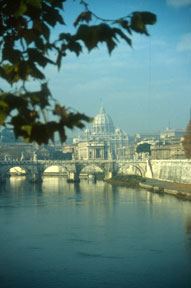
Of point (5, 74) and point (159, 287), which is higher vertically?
point (5, 74)

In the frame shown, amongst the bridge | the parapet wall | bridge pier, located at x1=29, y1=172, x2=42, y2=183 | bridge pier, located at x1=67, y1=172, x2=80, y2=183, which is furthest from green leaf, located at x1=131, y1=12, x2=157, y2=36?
bridge pier, located at x1=67, y1=172, x2=80, y2=183

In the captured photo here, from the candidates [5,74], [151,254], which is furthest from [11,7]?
[151,254]

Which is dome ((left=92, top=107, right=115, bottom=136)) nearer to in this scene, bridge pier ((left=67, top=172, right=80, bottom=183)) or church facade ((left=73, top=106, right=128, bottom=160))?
church facade ((left=73, top=106, right=128, bottom=160))

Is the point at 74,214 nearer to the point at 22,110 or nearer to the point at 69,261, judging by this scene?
the point at 69,261

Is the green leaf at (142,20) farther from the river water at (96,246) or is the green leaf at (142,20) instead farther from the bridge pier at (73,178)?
the bridge pier at (73,178)

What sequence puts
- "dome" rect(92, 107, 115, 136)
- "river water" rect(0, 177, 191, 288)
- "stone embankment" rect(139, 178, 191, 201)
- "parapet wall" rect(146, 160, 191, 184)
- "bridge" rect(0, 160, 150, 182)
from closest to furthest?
"river water" rect(0, 177, 191, 288), "stone embankment" rect(139, 178, 191, 201), "parapet wall" rect(146, 160, 191, 184), "bridge" rect(0, 160, 150, 182), "dome" rect(92, 107, 115, 136)

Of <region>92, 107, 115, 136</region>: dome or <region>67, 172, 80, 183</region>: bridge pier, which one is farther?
<region>92, 107, 115, 136</region>: dome

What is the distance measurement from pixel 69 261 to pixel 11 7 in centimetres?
1351

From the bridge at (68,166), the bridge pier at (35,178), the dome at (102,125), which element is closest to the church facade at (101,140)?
the dome at (102,125)

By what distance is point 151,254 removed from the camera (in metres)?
17.0

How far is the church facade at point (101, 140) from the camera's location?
344 feet

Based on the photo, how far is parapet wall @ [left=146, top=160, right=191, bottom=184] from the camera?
45.1 m

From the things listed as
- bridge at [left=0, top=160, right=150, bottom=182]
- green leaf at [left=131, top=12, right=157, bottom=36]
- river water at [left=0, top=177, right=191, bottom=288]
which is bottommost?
river water at [left=0, top=177, right=191, bottom=288]

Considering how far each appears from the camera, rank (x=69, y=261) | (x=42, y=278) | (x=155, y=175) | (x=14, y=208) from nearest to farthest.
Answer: (x=42, y=278) → (x=69, y=261) → (x=14, y=208) → (x=155, y=175)
